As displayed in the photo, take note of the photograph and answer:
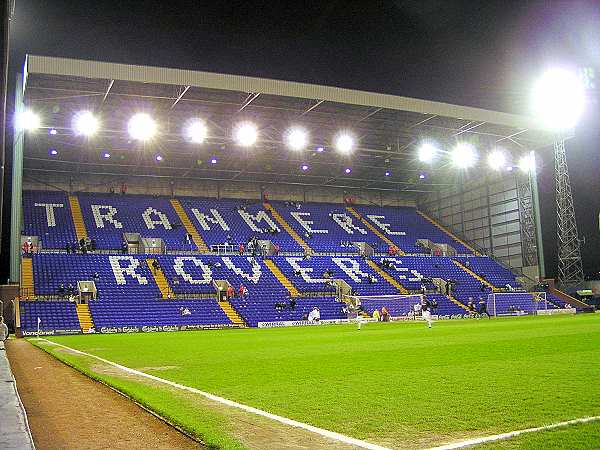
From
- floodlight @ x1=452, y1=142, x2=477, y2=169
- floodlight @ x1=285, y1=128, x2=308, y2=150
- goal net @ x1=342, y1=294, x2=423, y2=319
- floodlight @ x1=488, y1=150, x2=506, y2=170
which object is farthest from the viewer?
floodlight @ x1=488, y1=150, x2=506, y2=170

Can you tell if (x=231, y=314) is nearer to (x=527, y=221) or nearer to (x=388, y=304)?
(x=388, y=304)

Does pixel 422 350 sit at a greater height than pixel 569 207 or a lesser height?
lesser

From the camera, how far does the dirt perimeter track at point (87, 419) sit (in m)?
5.10

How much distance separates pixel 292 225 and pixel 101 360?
126ft

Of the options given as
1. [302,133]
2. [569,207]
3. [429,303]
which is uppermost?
[302,133]

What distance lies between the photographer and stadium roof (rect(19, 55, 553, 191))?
30906mm

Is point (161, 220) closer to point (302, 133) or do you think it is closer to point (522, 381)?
point (302, 133)

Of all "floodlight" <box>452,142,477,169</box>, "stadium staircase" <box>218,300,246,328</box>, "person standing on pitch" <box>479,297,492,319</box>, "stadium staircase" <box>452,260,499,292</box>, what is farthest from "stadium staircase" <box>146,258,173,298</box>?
"stadium staircase" <box>452,260,499,292</box>

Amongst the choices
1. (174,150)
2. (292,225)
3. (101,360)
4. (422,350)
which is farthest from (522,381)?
(292,225)

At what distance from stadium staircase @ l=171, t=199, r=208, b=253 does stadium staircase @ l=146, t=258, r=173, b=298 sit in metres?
5.12

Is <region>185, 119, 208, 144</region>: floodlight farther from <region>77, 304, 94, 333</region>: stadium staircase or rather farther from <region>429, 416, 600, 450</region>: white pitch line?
<region>429, 416, 600, 450</region>: white pitch line

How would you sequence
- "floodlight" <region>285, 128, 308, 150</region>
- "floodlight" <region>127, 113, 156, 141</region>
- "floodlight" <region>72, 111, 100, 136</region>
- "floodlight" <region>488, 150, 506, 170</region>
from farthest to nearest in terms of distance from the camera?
1. "floodlight" <region>488, 150, 506, 170</region>
2. "floodlight" <region>285, 128, 308, 150</region>
3. "floodlight" <region>127, 113, 156, 141</region>
4. "floodlight" <region>72, 111, 100, 136</region>

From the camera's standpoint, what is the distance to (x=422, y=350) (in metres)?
13.5

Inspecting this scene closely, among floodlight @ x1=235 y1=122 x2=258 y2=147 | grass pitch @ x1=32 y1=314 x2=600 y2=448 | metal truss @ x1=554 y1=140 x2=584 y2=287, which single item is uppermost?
floodlight @ x1=235 y1=122 x2=258 y2=147
